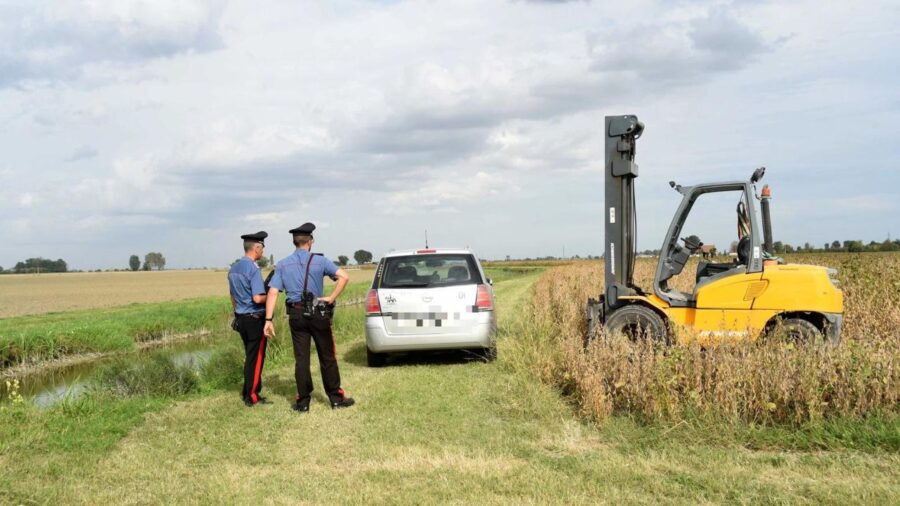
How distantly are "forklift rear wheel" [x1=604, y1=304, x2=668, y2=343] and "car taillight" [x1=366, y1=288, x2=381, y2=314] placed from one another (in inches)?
123

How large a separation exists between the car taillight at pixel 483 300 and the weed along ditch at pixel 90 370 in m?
3.86

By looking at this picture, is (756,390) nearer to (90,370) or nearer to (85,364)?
(90,370)

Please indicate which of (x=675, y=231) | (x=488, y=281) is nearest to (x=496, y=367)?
(x=488, y=281)

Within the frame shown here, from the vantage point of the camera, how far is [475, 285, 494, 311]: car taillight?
376 inches

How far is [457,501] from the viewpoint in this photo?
4453 millimetres

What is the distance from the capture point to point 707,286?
830 centimetres

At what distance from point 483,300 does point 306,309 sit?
3024mm

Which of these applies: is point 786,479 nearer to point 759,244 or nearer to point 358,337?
point 759,244

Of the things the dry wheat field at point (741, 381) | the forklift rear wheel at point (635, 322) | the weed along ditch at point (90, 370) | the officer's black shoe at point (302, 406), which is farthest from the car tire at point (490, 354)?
the weed along ditch at point (90, 370)

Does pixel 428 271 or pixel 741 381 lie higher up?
pixel 428 271

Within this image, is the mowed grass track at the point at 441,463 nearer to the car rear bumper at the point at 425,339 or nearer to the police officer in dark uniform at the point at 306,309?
the police officer in dark uniform at the point at 306,309

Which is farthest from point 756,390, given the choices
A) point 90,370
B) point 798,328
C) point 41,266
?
point 41,266

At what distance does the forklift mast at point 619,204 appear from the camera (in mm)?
9391

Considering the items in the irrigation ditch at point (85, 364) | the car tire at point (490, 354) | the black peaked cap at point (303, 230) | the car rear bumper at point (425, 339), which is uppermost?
the black peaked cap at point (303, 230)
